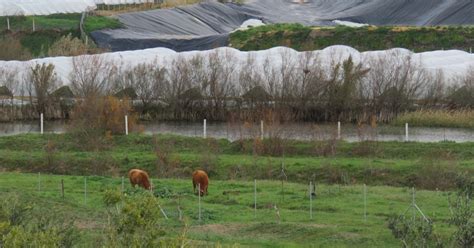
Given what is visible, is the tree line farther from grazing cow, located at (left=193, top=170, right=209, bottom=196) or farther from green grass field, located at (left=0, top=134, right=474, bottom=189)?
grazing cow, located at (left=193, top=170, right=209, bottom=196)

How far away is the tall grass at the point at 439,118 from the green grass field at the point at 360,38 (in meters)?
14.7

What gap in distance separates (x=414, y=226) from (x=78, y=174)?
1867 cm

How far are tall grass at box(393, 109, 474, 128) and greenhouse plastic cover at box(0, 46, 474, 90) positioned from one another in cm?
373

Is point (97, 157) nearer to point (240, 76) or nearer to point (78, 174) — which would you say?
point (78, 174)

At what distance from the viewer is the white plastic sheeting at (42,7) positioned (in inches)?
2803

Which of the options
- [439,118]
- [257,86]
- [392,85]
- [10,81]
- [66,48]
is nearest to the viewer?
[439,118]

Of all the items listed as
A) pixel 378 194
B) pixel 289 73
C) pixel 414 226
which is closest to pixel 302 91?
pixel 289 73

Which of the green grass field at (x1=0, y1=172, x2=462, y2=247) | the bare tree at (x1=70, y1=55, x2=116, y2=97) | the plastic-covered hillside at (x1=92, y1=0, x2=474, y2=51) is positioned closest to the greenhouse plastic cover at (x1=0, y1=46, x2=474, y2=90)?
the bare tree at (x1=70, y1=55, x2=116, y2=97)

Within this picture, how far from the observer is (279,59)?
4691 centimetres

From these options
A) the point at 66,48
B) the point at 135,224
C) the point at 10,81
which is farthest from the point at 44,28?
the point at 135,224

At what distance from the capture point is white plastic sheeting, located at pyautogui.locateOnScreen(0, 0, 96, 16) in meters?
71.2

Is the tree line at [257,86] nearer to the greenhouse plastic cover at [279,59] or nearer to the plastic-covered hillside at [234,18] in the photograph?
the greenhouse plastic cover at [279,59]

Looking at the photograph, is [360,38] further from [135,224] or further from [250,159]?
[135,224]

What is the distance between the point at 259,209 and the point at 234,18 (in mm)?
53594
